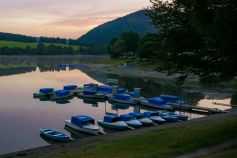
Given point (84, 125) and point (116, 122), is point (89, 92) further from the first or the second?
point (84, 125)

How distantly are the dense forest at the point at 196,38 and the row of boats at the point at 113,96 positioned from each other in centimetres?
3885

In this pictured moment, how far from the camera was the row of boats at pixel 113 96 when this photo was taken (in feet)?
220

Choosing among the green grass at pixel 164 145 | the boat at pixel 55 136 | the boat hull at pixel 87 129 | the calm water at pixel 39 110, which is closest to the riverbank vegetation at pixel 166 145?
the green grass at pixel 164 145

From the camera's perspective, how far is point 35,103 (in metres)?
71.6

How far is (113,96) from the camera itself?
249ft

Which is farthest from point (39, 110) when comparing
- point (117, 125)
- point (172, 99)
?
point (172, 99)

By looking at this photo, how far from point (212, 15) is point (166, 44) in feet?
17.8

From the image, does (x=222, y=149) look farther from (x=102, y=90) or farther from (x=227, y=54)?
(x=102, y=90)

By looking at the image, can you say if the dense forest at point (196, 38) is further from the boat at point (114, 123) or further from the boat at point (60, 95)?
the boat at point (60, 95)

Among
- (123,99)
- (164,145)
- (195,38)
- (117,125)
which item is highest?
(195,38)

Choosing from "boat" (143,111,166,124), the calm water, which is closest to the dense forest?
the calm water

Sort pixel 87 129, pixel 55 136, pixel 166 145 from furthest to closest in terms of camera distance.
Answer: pixel 87 129
pixel 55 136
pixel 166 145

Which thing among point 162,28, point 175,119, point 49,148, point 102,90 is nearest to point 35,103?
point 102,90

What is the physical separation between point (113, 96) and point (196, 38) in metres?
51.8
